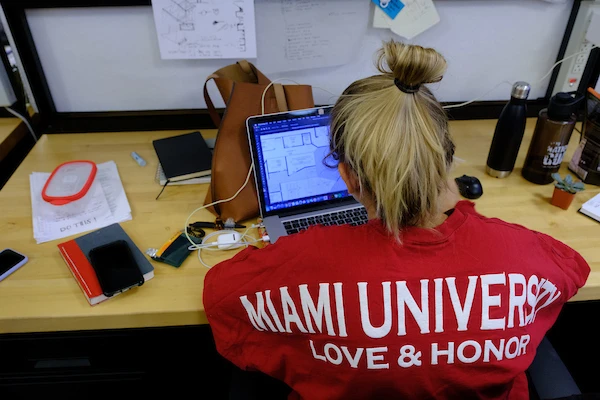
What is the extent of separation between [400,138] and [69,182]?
89 centimetres

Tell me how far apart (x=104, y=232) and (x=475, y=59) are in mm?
1152

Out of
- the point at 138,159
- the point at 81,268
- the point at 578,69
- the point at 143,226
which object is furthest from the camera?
the point at 578,69

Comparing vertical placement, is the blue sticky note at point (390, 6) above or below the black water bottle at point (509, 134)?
above

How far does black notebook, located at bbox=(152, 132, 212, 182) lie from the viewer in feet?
3.86

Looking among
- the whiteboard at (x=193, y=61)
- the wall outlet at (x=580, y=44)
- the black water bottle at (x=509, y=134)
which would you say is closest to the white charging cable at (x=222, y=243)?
the whiteboard at (x=193, y=61)

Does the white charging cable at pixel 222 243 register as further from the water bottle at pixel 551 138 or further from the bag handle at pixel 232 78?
the water bottle at pixel 551 138

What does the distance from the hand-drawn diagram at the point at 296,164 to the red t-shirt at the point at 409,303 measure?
360mm

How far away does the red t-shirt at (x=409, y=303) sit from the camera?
0.61 m

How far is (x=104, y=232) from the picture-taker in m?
1.00

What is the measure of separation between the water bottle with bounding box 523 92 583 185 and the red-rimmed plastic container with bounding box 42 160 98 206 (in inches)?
44.1

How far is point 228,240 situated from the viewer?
986mm

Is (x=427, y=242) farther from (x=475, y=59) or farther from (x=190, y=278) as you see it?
(x=475, y=59)

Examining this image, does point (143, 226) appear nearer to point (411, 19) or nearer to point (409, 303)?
point (409, 303)

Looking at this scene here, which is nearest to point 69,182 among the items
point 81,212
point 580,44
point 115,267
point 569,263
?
point 81,212
